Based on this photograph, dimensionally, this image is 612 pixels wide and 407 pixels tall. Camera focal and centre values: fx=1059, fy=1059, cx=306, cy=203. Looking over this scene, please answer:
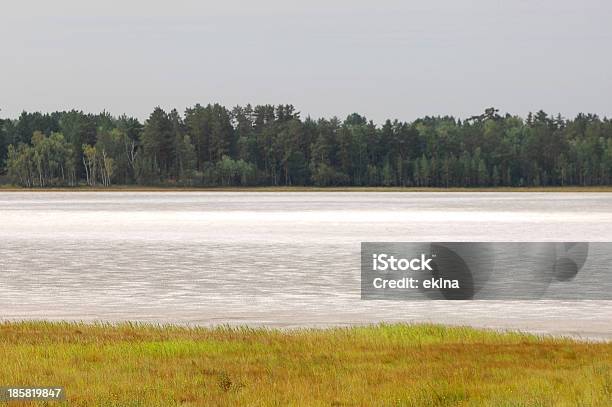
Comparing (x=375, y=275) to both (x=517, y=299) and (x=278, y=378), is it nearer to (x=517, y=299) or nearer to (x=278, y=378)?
(x=517, y=299)

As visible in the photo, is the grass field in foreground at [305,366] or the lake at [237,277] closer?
the grass field in foreground at [305,366]

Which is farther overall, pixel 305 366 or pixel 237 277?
pixel 237 277

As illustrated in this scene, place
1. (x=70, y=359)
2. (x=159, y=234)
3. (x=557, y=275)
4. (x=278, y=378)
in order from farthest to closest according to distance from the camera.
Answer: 1. (x=159, y=234)
2. (x=557, y=275)
3. (x=70, y=359)
4. (x=278, y=378)

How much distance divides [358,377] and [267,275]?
16.5m

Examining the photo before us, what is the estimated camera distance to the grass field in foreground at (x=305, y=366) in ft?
41.2

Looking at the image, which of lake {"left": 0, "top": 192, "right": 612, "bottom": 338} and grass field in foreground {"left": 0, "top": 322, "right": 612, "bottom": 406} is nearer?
grass field in foreground {"left": 0, "top": 322, "right": 612, "bottom": 406}

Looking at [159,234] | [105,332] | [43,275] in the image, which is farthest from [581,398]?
[159,234]

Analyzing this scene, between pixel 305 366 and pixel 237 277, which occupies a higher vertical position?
pixel 305 366

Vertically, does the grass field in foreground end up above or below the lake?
above

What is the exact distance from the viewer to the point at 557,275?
3009 cm

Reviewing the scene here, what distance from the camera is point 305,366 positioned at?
579 inches

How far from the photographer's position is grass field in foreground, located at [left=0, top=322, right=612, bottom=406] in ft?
41.2

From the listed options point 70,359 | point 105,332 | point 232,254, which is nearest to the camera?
point 70,359

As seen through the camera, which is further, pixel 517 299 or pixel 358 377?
pixel 517 299
